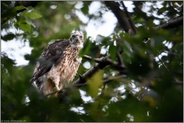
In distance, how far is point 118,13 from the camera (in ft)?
12.9

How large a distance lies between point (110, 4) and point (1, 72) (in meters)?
1.32

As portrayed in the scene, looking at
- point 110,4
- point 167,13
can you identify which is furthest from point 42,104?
point 167,13

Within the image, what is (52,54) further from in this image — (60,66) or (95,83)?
(95,83)

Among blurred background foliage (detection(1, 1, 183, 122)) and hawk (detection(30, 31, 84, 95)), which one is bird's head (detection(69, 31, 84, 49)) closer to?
hawk (detection(30, 31, 84, 95))

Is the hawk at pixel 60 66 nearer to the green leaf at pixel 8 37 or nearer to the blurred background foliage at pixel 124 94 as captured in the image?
the green leaf at pixel 8 37

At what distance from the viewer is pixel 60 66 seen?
5.07 m

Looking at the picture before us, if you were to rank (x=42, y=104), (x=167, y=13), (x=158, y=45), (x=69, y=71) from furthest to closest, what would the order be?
(x=69, y=71) → (x=167, y=13) → (x=42, y=104) → (x=158, y=45)

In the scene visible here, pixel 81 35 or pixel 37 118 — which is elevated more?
pixel 81 35

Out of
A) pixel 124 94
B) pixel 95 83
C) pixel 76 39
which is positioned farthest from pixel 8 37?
pixel 95 83

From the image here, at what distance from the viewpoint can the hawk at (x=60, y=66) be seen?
4839 millimetres

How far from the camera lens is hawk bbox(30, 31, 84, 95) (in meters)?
4.84

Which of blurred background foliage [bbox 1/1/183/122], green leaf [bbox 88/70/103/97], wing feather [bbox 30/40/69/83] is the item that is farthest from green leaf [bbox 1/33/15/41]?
green leaf [bbox 88/70/103/97]

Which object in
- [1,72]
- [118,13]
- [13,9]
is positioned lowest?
[1,72]

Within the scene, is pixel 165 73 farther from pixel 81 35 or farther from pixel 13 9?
pixel 81 35
